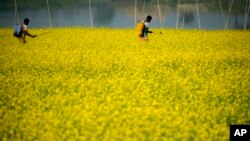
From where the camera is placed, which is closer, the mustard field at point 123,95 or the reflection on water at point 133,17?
the mustard field at point 123,95

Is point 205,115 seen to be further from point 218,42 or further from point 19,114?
point 218,42

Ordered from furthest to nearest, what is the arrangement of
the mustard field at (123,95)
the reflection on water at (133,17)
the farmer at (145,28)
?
the reflection on water at (133,17) < the farmer at (145,28) < the mustard field at (123,95)

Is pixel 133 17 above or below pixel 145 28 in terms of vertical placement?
above

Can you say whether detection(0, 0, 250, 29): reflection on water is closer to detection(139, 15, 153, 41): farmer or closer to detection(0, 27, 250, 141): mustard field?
detection(139, 15, 153, 41): farmer

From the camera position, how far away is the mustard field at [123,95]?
7980 mm

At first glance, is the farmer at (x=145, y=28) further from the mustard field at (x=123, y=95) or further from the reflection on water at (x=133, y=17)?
the reflection on water at (x=133, y=17)

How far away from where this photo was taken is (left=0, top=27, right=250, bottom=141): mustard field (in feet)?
26.2

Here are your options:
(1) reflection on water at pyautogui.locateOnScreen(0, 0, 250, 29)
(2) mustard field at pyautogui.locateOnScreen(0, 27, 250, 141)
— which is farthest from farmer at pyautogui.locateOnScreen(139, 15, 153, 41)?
(1) reflection on water at pyautogui.locateOnScreen(0, 0, 250, 29)

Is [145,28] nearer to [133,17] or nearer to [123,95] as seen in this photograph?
[123,95]

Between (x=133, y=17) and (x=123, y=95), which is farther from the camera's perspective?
(x=133, y=17)

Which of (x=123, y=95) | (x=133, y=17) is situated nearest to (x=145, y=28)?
(x=123, y=95)

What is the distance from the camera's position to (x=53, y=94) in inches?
452

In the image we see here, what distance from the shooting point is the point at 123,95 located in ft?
35.6

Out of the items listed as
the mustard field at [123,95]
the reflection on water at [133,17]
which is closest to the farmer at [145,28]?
the mustard field at [123,95]
